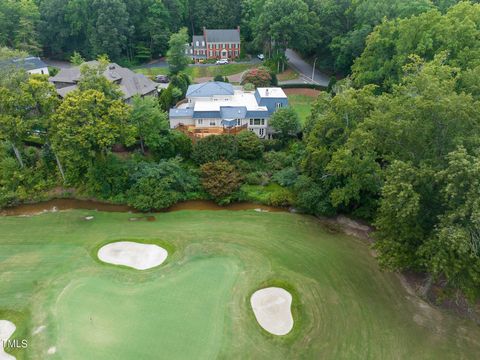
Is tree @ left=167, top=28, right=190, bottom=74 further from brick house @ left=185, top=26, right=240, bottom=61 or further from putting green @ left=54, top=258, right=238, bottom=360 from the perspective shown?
putting green @ left=54, top=258, right=238, bottom=360

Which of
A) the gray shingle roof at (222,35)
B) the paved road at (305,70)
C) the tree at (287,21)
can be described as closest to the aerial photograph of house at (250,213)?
the paved road at (305,70)

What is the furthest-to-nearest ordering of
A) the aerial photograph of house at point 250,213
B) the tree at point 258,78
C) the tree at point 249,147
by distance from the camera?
1. the tree at point 258,78
2. the tree at point 249,147
3. the aerial photograph of house at point 250,213

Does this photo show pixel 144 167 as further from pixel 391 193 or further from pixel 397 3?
pixel 397 3

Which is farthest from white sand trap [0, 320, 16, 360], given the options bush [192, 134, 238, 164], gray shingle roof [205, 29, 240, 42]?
gray shingle roof [205, 29, 240, 42]

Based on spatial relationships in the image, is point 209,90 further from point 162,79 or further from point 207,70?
point 207,70

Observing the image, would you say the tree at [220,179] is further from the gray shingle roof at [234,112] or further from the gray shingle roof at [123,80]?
the gray shingle roof at [123,80]

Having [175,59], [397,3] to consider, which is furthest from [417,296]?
[175,59]

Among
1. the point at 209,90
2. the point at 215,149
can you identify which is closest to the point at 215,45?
the point at 209,90
